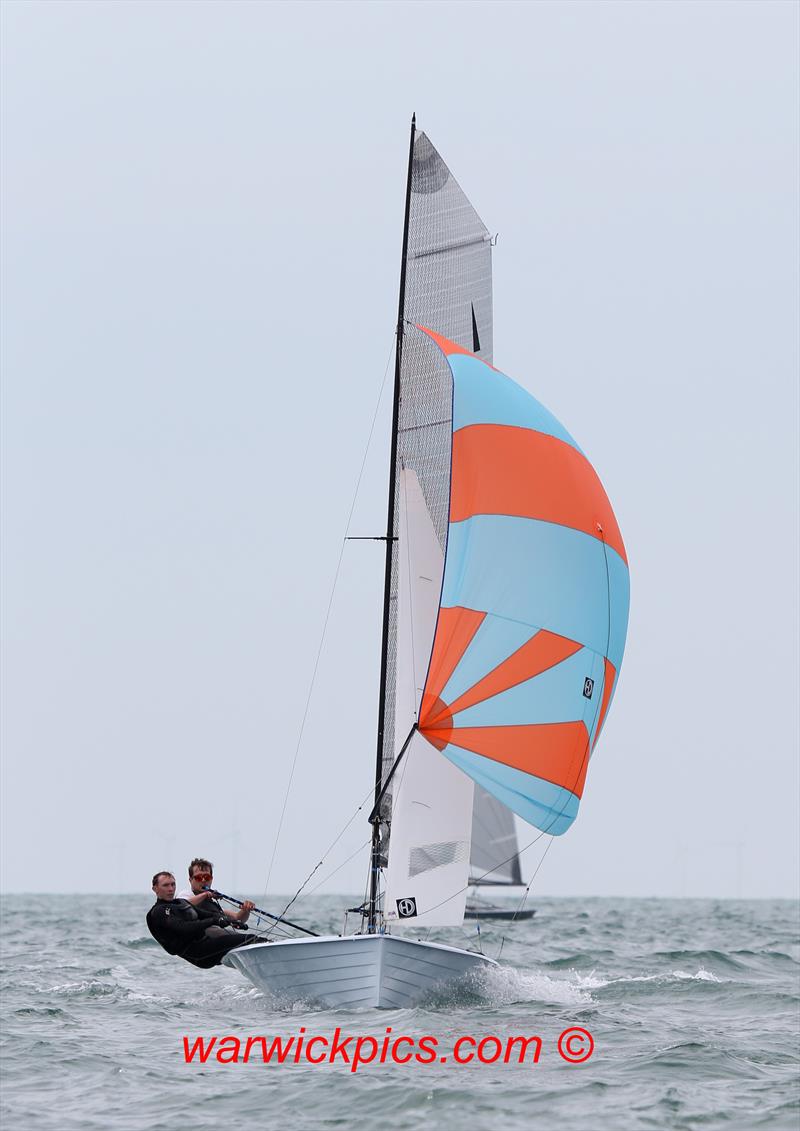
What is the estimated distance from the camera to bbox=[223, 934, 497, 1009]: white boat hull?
1426cm

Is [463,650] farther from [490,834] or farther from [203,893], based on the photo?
[490,834]

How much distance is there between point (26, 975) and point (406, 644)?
28.3ft

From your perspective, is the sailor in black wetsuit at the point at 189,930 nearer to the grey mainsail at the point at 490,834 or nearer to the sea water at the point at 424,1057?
the sea water at the point at 424,1057

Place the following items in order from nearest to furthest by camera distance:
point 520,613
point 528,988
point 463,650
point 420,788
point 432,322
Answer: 1. point 463,650
2. point 520,613
3. point 420,788
4. point 528,988
5. point 432,322

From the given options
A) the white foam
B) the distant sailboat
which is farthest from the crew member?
the distant sailboat

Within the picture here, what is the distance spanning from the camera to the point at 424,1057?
12.8 metres

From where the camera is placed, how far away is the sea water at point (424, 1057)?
10805 mm

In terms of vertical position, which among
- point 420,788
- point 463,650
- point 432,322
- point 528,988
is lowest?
point 528,988

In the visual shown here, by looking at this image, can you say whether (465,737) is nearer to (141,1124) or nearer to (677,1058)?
(677,1058)

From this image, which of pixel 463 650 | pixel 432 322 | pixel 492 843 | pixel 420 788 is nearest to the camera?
pixel 463 650

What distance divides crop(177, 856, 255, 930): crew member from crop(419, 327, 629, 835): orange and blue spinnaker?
2.97m

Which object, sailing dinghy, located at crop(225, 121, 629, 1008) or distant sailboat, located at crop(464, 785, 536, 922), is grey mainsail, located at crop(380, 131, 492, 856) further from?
distant sailboat, located at crop(464, 785, 536, 922)

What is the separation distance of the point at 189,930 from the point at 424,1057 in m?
3.68

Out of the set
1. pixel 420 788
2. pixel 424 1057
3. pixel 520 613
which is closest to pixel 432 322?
pixel 520 613
